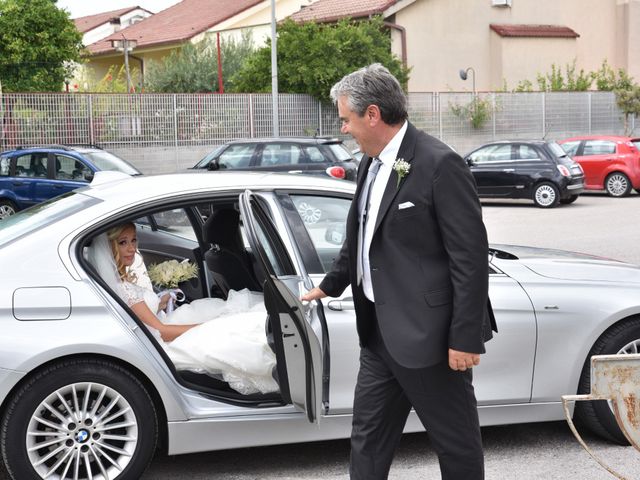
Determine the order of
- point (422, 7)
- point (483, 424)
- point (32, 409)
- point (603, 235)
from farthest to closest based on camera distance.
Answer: point (422, 7), point (603, 235), point (483, 424), point (32, 409)

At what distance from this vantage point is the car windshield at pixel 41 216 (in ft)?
14.7

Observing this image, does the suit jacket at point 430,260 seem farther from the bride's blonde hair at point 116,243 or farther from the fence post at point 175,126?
the fence post at point 175,126

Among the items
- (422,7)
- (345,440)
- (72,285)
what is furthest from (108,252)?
(422,7)

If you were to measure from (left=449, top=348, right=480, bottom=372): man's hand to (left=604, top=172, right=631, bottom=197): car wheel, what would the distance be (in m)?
20.3

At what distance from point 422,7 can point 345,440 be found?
3152 centimetres

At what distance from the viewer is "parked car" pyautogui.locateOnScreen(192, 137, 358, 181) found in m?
18.1

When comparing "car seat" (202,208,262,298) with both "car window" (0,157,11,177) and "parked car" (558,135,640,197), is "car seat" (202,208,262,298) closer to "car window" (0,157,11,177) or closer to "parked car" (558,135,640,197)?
"car window" (0,157,11,177)

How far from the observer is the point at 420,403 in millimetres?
3330

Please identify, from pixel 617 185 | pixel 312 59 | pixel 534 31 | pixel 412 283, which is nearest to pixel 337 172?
pixel 617 185

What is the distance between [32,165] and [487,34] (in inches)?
933

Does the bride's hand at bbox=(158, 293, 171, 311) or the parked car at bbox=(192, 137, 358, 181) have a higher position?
the parked car at bbox=(192, 137, 358, 181)

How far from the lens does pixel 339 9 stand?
118ft

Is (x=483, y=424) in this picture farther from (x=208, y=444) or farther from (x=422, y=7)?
(x=422, y=7)

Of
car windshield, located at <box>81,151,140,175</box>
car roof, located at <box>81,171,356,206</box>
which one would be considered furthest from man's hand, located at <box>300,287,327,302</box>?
car windshield, located at <box>81,151,140,175</box>
